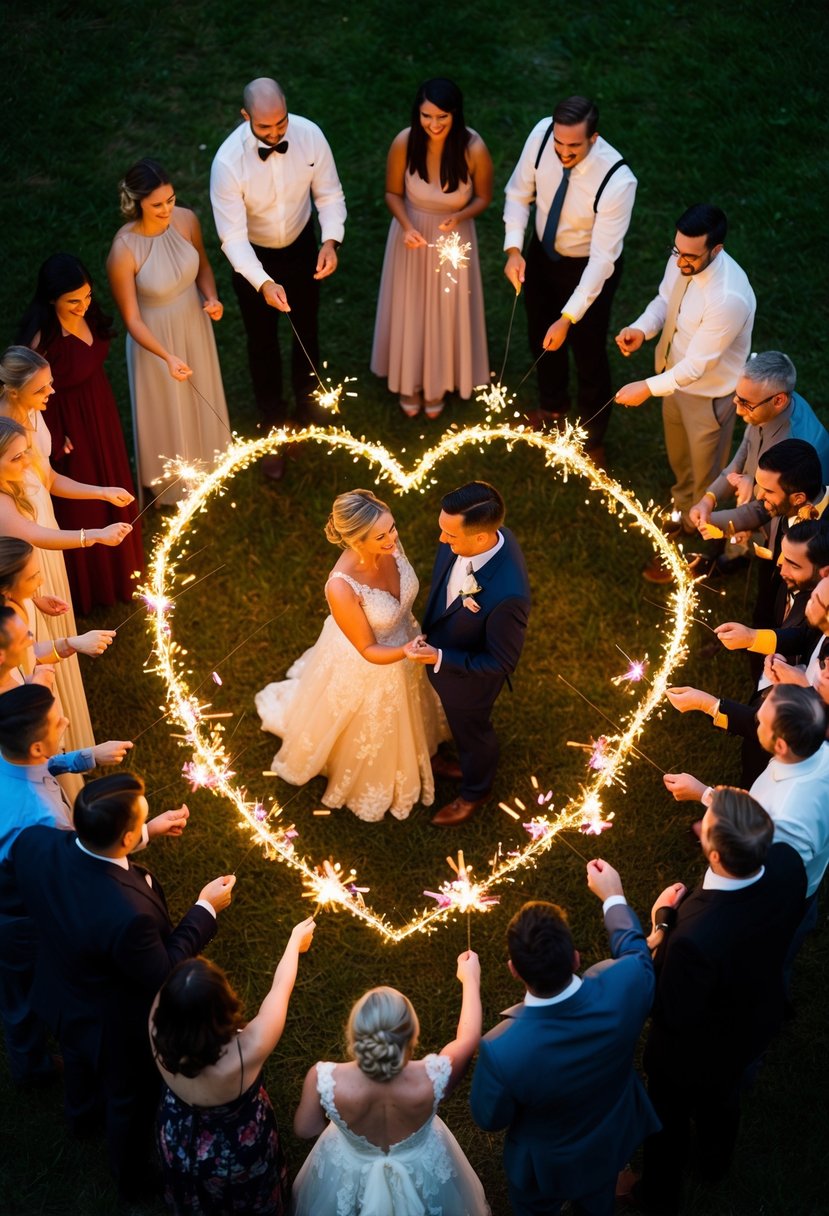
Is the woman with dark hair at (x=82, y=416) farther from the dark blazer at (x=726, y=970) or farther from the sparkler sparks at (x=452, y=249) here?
the dark blazer at (x=726, y=970)

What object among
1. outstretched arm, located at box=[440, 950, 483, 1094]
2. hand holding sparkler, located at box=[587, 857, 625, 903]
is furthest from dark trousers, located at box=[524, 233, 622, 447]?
outstretched arm, located at box=[440, 950, 483, 1094]

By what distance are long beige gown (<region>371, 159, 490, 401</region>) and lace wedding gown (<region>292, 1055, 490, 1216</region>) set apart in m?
5.83

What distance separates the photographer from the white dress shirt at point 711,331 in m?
7.39

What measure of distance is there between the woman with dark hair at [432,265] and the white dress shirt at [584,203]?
331 mm

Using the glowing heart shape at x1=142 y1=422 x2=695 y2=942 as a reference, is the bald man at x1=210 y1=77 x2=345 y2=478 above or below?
above

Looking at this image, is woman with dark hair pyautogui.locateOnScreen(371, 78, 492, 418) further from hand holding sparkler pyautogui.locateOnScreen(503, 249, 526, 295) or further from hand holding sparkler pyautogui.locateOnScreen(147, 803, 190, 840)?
hand holding sparkler pyautogui.locateOnScreen(147, 803, 190, 840)

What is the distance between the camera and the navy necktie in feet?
26.7

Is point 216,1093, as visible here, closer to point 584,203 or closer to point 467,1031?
point 467,1031

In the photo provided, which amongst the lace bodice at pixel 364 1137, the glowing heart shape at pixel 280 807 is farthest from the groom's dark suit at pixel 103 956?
the glowing heart shape at pixel 280 807

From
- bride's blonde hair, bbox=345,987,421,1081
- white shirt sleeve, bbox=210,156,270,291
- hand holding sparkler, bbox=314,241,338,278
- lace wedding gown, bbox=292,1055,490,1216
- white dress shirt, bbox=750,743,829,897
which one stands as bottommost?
lace wedding gown, bbox=292,1055,490,1216

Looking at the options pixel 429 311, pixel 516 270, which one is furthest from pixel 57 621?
pixel 516 270

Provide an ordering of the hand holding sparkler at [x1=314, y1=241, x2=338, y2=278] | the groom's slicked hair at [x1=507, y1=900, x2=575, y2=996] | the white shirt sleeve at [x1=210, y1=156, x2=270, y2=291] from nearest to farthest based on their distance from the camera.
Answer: the groom's slicked hair at [x1=507, y1=900, x2=575, y2=996], the white shirt sleeve at [x1=210, y1=156, x2=270, y2=291], the hand holding sparkler at [x1=314, y1=241, x2=338, y2=278]

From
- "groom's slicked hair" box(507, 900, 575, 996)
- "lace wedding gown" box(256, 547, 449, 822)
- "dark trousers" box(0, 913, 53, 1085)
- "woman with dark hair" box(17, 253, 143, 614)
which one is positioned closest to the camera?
"groom's slicked hair" box(507, 900, 575, 996)

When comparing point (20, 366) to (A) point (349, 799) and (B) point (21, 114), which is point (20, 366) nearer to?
(A) point (349, 799)
